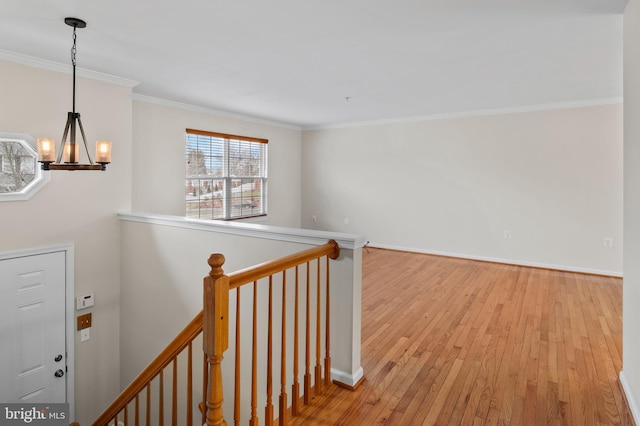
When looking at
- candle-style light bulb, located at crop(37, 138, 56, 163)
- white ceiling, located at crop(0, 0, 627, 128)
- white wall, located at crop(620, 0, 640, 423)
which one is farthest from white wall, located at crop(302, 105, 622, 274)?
candle-style light bulb, located at crop(37, 138, 56, 163)

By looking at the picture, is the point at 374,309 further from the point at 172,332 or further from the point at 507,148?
the point at 507,148

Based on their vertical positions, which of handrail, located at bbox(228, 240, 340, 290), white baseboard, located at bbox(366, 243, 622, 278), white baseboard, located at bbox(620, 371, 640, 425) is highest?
handrail, located at bbox(228, 240, 340, 290)

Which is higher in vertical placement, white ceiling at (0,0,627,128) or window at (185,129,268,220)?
white ceiling at (0,0,627,128)

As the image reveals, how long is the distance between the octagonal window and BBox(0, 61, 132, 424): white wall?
7cm

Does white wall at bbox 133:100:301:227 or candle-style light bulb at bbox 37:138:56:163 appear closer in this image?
candle-style light bulb at bbox 37:138:56:163

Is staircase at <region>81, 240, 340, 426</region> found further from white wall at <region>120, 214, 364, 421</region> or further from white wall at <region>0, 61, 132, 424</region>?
white wall at <region>0, 61, 132, 424</region>

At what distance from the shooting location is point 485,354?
284 centimetres

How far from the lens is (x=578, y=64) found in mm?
3572

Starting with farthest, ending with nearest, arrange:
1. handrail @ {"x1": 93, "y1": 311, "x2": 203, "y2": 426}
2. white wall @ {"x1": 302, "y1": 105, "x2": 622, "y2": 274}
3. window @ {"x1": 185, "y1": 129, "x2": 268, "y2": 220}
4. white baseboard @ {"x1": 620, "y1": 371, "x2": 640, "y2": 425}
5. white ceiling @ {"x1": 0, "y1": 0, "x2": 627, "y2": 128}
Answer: window @ {"x1": 185, "y1": 129, "x2": 268, "y2": 220}, white wall @ {"x1": 302, "y1": 105, "x2": 622, "y2": 274}, white ceiling @ {"x1": 0, "y1": 0, "x2": 627, "y2": 128}, white baseboard @ {"x1": 620, "y1": 371, "x2": 640, "y2": 425}, handrail @ {"x1": 93, "y1": 311, "x2": 203, "y2": 426}

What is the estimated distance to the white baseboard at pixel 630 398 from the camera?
200cm

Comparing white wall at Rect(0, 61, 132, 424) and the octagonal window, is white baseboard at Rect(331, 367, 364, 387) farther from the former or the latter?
the octagonal window

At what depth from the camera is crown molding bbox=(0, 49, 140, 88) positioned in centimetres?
329

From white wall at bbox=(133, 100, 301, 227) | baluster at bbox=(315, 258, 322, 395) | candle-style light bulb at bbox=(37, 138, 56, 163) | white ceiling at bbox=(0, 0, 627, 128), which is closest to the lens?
baluster at bbox=(315, 258, 322, 395)

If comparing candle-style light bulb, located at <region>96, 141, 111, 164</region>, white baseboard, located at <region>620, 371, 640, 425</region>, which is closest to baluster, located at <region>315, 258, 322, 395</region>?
white baseboard, located at <region>620, 371, 640, 425</region>
